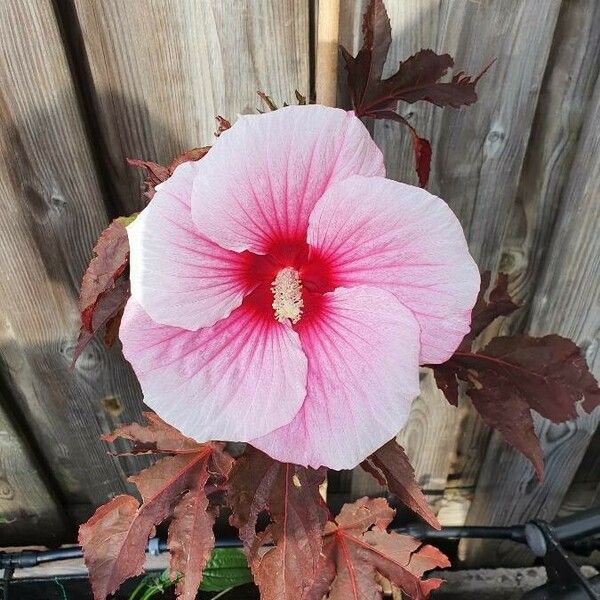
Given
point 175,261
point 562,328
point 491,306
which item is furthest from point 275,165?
point 562,328

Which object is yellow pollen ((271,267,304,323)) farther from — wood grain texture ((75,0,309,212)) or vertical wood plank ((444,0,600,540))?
vertical wood plank ((444,0,600,540))

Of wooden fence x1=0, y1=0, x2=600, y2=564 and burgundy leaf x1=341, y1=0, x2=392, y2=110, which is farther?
wooden fence x1=0, y1=0, x2=600, y2=564

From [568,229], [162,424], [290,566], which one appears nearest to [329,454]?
[290,566]

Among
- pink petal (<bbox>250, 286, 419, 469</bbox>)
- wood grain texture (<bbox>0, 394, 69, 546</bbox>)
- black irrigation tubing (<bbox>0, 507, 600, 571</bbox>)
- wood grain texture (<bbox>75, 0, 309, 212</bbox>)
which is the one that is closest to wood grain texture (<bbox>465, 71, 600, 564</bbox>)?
black irrigation tubing (<bbox>0, 507, 600, 571</bbox>)

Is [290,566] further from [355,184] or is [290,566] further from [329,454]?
[355,184]

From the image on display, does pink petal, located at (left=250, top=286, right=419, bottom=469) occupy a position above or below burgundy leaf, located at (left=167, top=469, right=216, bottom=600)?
above
